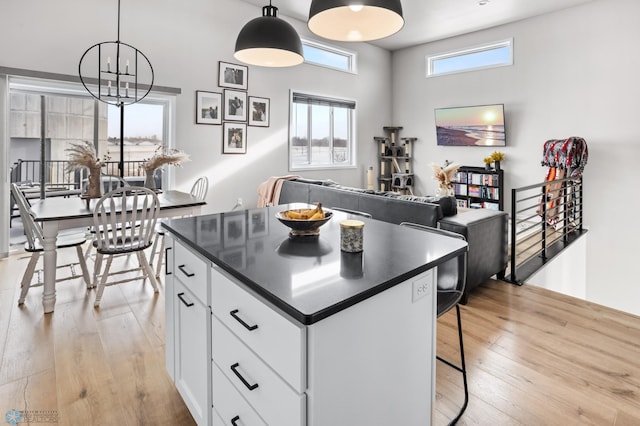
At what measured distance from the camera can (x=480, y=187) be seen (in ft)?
20.8

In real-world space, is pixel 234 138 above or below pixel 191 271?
above

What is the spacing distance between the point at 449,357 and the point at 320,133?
520 cm

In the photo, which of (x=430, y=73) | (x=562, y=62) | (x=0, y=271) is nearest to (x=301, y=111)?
(x=430, y=73)

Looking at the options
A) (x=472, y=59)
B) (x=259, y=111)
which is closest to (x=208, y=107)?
(x=259, y=111)

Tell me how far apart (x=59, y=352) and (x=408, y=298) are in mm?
2136

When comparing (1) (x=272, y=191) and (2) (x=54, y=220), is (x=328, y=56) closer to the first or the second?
(1) (x=272, y=191)

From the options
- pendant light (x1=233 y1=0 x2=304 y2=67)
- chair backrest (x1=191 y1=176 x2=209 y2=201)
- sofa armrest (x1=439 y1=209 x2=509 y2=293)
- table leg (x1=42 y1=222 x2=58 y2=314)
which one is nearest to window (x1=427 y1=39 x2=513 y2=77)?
sofa armrest (x1=439 y1=209 x2=509 y2=293)

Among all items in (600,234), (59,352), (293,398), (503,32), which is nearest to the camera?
(293,398)

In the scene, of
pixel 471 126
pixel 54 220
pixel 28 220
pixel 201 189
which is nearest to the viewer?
pixel 54 220

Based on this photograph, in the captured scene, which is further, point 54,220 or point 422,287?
point 54,220

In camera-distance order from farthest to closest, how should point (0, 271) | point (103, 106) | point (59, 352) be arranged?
point (103, 106), point (0, 271), point (59, 352)

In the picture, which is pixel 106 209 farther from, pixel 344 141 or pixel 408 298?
pixel 344 141

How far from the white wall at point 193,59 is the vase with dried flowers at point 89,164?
187cm

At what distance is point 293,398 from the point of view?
3.06 feet
